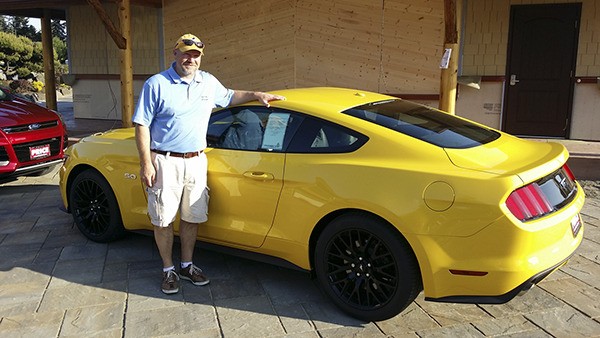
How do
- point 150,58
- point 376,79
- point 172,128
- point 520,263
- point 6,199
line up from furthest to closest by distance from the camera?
point 150,58
point 376,79
point 6,199
point 172,128
point 520,263

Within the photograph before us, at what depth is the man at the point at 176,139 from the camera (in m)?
3.52

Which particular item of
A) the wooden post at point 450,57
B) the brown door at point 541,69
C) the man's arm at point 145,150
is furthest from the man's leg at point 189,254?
the brown door at point 541,69

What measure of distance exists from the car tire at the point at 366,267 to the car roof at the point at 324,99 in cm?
84

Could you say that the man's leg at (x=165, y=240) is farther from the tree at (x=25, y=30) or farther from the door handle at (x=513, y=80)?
the tree at (x=25, y=30)

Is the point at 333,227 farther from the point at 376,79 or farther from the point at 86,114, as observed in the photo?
the point at 86,114

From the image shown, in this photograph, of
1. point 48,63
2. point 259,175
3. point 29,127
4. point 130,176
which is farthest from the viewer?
point 48,63

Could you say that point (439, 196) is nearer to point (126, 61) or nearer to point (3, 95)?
point (3, 95)

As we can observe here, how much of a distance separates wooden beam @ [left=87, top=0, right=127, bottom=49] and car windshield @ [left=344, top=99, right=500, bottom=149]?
5.89 meters

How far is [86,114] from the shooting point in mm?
13062

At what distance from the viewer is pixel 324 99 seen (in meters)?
3.81

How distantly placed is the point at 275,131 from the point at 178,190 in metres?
0.82

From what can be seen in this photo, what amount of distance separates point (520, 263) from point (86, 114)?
12.4 metres

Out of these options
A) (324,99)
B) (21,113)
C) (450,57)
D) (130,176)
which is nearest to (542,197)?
(324,99)

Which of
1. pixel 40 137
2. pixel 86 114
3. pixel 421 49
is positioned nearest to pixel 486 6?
pixel 421 49
